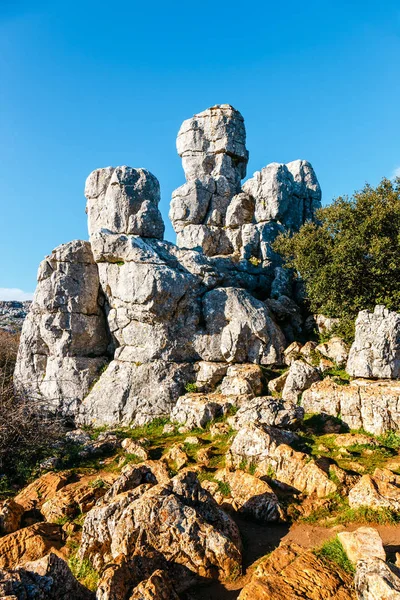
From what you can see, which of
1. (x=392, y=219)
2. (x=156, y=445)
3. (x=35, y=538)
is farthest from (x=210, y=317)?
(x=35, y=538)

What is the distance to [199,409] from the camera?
22.3 m

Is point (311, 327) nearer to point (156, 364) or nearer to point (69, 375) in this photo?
point (156, 364)

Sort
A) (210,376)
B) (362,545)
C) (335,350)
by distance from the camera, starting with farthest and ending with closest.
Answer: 1. (210,376)
2. (335,350)
3. (362,545)

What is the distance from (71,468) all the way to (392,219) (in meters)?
25.9

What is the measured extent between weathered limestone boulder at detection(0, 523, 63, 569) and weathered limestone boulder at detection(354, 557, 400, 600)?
25.5 ft

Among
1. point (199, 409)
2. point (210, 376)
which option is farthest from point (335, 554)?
point (210, 376)

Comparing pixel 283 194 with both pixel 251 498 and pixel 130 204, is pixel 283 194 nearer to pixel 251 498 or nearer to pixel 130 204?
pixel 130 204

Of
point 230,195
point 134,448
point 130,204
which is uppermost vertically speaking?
point 230,195

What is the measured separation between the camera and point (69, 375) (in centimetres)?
2858

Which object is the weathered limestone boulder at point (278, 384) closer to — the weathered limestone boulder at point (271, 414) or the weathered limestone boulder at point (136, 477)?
the weathered limestone boulder at point (271, 414)

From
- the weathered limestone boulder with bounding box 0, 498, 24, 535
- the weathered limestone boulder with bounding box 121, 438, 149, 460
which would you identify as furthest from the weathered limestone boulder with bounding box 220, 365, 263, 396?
the weathered limestone boulder with bounding box 0, 498, 24, 535

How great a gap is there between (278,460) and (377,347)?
35.3ft

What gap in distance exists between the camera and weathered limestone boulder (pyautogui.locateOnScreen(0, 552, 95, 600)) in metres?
6.40

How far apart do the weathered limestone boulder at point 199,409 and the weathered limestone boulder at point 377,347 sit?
7734 millimetres
